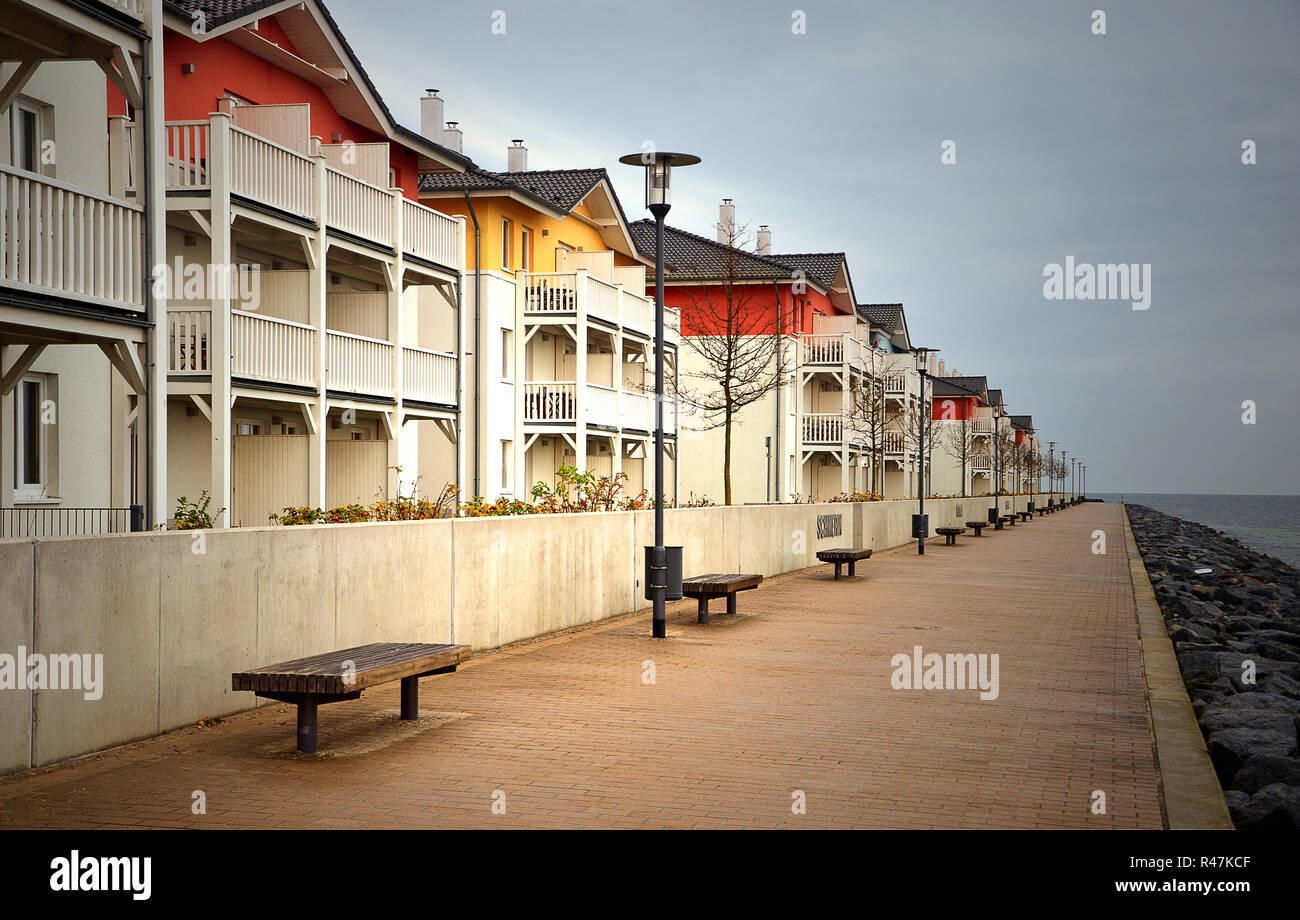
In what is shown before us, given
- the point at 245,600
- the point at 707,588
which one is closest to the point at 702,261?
the point at 707,588

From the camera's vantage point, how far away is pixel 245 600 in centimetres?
945

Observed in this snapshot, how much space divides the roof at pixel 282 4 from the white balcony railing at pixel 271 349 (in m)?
4.93

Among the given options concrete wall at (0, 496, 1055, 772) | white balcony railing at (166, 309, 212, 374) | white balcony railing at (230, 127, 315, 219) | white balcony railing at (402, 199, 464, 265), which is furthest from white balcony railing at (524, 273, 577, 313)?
concrete wall at (0, 496, 1055, 772)

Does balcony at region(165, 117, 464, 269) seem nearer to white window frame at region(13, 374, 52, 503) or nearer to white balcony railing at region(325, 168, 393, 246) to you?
white balcony railing at region(325, 168, 393, 246)

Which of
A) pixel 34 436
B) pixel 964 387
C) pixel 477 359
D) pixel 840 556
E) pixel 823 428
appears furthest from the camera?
pixel 964 387

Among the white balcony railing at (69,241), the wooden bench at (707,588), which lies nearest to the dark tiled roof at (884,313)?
the wooden bench at (707,588)

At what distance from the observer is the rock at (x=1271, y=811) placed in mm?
6879

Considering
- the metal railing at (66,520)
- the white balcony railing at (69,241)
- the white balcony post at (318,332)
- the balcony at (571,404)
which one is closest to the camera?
the white balcony railing at (69,241)

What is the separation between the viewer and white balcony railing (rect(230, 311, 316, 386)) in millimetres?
20250

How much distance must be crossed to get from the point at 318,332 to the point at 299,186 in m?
2.60

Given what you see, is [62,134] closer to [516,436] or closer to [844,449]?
[516,436]

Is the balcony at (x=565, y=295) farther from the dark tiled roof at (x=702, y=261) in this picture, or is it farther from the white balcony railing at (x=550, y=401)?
the dark tiled roof at (x=702, y=261)

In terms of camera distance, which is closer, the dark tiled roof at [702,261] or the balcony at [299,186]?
the balcony at [299,186]

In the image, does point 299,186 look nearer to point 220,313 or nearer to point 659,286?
point 220,313
